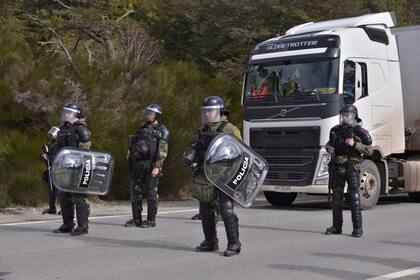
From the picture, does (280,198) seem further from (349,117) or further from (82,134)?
(82,134)

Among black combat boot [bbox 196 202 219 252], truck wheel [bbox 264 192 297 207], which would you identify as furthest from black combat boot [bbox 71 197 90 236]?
truck wheel [bbox 264 192 297 207]

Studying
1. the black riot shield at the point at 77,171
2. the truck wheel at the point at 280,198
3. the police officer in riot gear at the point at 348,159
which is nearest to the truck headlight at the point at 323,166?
the truck wheel at the point at 280,198

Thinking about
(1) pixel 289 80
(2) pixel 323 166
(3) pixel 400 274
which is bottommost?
(3) pixel 400 274

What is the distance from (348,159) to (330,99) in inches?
118

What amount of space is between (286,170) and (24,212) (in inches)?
196

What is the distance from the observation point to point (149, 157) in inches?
423

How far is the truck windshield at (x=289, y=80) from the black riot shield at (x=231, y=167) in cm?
534

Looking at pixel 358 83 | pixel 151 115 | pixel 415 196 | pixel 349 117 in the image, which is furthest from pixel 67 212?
pixel 415 196

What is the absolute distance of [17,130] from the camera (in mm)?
15742

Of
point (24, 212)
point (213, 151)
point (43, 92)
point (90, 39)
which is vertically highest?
point (90, 39)

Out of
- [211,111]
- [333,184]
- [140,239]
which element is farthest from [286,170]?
[211,111]

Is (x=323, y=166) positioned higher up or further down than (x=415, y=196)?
higher up

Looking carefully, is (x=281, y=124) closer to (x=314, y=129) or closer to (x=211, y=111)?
(x=314, y=129)

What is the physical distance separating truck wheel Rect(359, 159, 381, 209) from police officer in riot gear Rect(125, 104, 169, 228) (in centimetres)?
457
